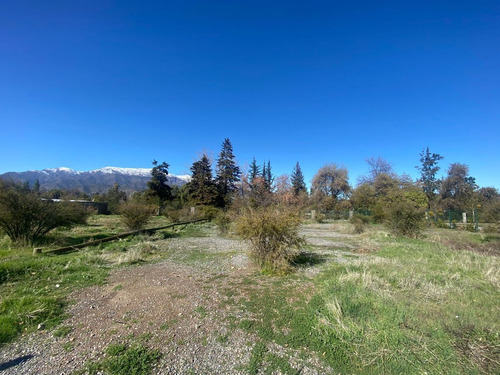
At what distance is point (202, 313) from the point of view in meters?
3.50

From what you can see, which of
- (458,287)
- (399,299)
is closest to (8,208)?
(399,299)

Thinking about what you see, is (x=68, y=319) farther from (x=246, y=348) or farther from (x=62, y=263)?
(x=62, y=263)

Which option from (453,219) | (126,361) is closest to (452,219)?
(453,219)

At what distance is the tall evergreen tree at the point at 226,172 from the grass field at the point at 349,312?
29883 mm

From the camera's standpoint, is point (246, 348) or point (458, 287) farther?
point (458, 287)

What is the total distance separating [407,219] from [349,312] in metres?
10.2

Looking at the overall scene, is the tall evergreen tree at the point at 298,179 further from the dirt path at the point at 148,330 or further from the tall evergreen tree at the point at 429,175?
the dirt path at the point at 148,330

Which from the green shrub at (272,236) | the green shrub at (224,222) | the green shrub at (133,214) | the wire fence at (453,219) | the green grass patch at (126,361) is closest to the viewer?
the green grass patch at (126,361)

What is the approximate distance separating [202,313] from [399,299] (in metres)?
3.21

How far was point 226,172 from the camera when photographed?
3656 centimetres

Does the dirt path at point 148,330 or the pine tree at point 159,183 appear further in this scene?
the pine tree at point 159,183

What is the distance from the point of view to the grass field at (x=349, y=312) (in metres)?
2.38

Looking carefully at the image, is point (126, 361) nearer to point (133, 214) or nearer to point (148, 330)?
point (148, 330)

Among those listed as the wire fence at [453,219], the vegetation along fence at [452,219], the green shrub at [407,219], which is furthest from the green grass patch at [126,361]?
the vegetation along fence at [452,219]
